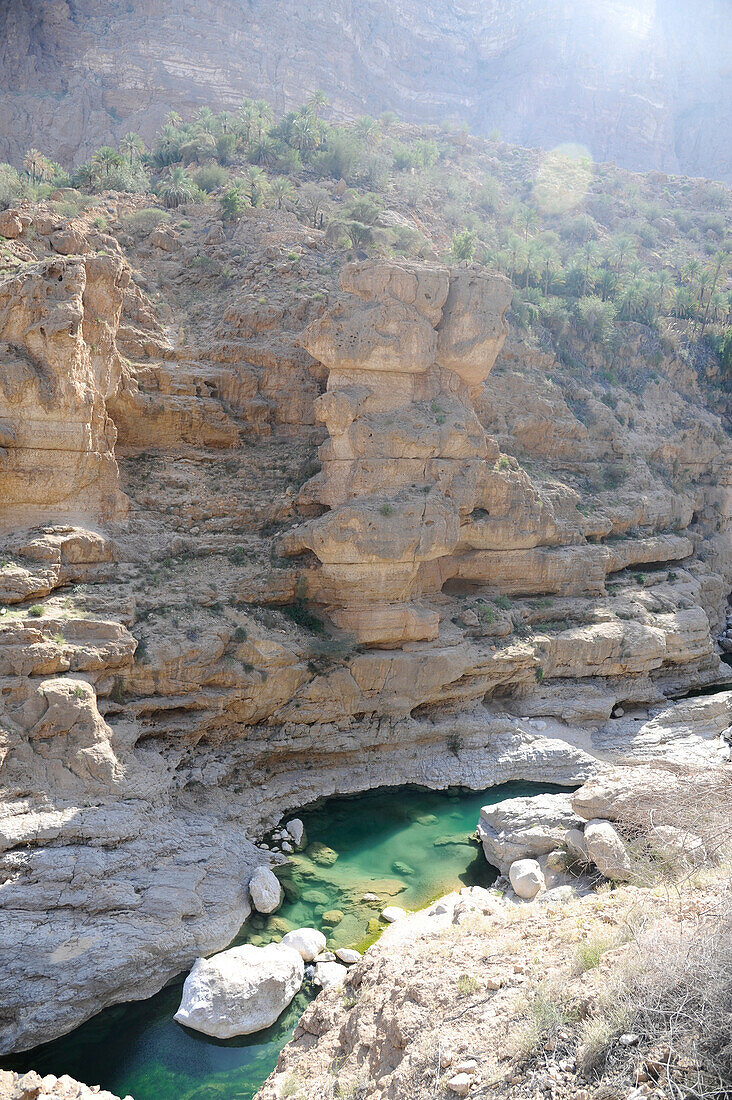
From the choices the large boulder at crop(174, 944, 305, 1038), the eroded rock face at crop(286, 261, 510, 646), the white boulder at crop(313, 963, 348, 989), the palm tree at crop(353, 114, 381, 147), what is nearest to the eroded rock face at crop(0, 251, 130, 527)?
the eroded rock face at crop(286, 261, 510, 646)

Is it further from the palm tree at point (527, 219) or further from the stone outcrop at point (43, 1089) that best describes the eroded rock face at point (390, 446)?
the palm tree at point (527, 219)

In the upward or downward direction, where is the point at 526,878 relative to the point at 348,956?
upward

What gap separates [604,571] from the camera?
26.3 meters

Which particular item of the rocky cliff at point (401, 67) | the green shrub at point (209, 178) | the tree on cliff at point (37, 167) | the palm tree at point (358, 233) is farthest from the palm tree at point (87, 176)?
the rocky cliff at point (401, 67)

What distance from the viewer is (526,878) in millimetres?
14352

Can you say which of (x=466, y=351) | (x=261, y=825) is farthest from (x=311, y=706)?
(x=466, y=351)

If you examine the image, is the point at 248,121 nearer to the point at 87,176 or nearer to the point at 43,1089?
the point at 87,176

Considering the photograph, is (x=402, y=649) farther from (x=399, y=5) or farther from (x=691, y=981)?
(x=399, y=5)

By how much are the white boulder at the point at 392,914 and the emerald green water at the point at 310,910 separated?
0.99ft

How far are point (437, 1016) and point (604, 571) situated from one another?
20.5m

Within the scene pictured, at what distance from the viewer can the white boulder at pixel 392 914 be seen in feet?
47.7

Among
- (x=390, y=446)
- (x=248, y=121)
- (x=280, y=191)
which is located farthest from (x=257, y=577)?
(x=248, y=121)

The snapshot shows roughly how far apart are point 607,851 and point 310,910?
6.56 meters

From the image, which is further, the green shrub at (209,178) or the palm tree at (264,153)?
the palm tree at (264,153)
